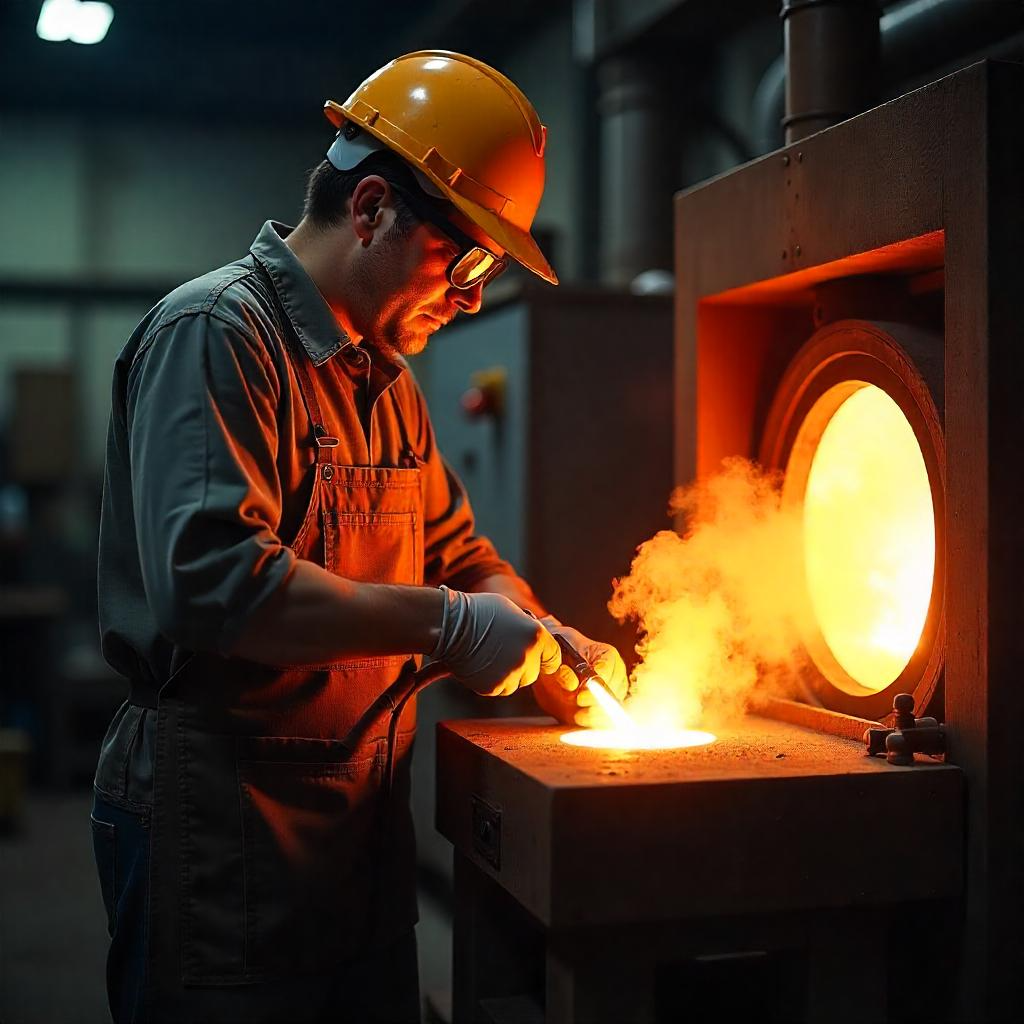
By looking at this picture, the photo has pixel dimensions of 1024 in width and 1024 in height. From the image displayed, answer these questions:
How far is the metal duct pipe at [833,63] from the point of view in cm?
223

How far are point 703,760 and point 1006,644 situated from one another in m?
0.43

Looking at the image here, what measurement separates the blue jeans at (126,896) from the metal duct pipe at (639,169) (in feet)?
9.11

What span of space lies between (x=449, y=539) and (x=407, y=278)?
1.92 feet

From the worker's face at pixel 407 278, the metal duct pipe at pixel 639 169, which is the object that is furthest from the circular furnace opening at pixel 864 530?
the metal duct pipe at pixel 639 169

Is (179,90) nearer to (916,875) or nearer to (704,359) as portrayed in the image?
(704,359)

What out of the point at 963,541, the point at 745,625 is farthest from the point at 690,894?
the point at 745,625

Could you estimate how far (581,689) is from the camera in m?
2.06

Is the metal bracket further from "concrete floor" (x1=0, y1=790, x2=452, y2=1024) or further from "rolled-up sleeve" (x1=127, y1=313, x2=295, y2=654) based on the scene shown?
"concrete floor" (x1=0, y1=790, x2=452, y2=1024)

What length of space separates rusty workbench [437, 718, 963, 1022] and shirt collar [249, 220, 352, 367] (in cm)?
64

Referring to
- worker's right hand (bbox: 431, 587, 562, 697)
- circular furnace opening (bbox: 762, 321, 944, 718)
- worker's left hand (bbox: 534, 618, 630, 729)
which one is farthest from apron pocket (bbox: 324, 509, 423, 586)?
circular furnace opening (bbox: 762, 321, 944, 718)

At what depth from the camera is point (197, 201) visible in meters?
7.73

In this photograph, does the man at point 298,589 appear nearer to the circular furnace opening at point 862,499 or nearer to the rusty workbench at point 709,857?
the rusty workbench at point 709,857

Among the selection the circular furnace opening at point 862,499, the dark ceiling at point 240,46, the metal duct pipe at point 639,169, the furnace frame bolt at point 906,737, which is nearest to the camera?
the furnace frame bolt at point 906,737

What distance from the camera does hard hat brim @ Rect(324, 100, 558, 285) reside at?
186 cm
